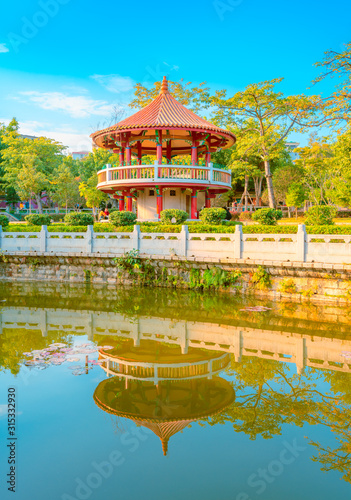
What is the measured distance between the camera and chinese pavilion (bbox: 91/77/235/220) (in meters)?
19.4

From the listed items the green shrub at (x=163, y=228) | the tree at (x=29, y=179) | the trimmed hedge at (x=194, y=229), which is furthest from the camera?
the tree at (x=29, y=179)

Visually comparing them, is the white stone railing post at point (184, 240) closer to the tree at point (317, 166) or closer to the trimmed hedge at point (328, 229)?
the trimmed hedge at point (328, 229)

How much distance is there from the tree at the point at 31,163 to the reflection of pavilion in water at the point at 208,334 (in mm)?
29962

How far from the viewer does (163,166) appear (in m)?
19.1

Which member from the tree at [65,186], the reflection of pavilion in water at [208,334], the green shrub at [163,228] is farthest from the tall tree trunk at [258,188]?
the reflection of pavilion in water at [208,334]

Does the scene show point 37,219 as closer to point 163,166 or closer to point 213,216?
point 163,166

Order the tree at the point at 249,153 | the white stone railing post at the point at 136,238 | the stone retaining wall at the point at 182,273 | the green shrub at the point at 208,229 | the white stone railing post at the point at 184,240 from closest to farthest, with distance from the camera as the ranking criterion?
1. the stone retaining wall at the point at 182,273
2. the white stone railing post at the point at 184,240
3. the green shrub at the point at 208,229
4. the white stone railing post at the point at 136,238
5. the tree at the point at 249,153

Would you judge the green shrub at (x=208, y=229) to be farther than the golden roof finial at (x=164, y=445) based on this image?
Yes

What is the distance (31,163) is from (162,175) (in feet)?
84.7

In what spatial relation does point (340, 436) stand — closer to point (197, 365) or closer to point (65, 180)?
point (197, 365)

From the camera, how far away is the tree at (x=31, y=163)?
129 ft

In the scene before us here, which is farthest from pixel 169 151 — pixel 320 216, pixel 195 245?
pixel 320 216

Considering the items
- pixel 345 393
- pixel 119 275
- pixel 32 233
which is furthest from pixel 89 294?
pixel 345 393

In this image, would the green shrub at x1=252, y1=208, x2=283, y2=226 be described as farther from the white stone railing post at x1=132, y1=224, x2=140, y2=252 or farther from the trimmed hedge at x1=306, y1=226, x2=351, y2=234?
the white stone railing post at x1=132, y1=224, x2=140, y2=252
